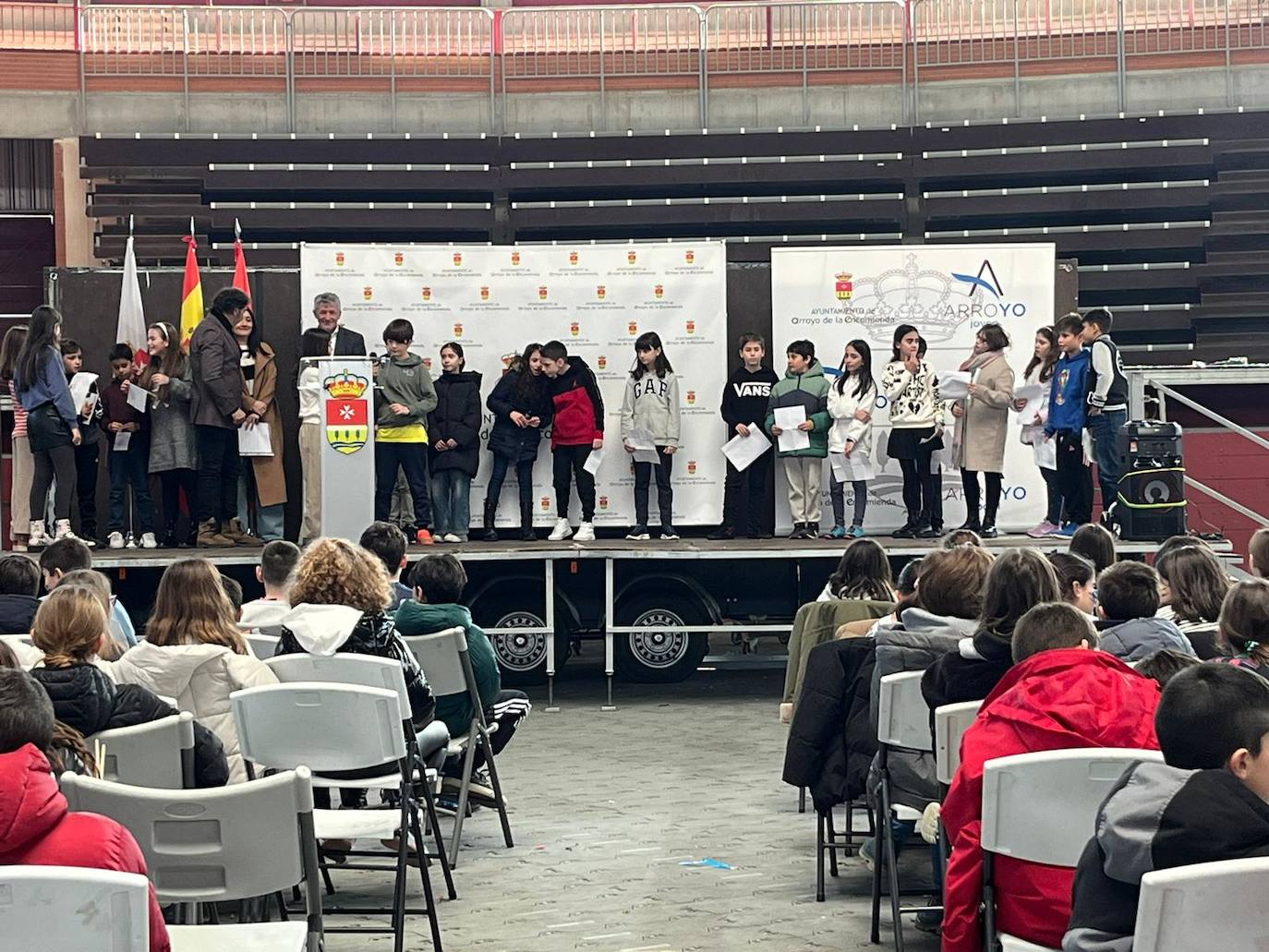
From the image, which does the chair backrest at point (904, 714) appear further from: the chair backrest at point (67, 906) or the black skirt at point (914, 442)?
the black skirt at point (914, 442)

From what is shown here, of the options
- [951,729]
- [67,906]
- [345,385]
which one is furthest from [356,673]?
[345,385]

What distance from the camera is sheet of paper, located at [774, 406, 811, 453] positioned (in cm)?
1059

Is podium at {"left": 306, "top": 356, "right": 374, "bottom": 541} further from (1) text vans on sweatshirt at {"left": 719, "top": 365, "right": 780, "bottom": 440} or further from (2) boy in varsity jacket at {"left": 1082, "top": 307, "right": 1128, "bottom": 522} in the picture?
(2) boy in varsity jacket at {"left": 1082, "top": 307, "right": 1128, "bottom": 522}

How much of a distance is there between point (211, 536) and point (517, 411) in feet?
6.96

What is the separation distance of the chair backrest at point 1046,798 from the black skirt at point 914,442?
7.29m

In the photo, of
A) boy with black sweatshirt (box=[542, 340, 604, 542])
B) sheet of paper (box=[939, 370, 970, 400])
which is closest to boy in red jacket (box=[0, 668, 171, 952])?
boy with black sweatshirt (box=[542, 340, 604, 542])

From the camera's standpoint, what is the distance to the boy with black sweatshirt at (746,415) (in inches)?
423

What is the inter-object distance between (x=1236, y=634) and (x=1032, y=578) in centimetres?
51

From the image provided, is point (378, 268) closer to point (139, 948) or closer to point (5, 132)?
point (5, 132)

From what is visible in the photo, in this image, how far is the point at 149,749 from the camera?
3.86 meters

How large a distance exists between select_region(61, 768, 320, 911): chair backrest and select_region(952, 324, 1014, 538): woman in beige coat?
773 cm

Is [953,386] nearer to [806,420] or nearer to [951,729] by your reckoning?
[806,420]

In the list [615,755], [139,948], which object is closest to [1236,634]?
[139,948]

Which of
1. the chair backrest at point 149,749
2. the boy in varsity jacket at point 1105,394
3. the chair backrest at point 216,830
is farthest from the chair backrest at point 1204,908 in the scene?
the boy in varsity jacket at point 1105,394
